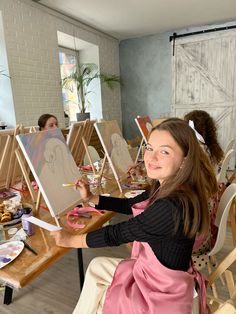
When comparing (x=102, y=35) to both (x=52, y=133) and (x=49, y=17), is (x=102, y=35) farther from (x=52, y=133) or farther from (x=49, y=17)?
(x=52, y=133)

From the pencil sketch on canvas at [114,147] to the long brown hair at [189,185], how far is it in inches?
31.3

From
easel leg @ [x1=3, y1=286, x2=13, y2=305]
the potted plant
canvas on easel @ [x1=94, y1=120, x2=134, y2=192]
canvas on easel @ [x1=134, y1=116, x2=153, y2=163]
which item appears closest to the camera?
easel leg @ [x1=3, y1=286, x2=13, y2=305]

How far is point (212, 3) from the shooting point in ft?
11.7

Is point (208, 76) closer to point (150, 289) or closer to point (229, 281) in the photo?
point (229, 281)

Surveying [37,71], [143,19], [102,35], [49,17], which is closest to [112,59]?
[102,35]

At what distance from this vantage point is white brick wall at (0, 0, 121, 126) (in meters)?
3.08

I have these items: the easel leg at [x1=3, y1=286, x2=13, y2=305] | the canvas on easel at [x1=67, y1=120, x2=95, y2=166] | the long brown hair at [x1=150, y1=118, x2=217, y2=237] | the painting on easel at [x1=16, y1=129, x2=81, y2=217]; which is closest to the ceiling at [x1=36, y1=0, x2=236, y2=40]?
the canvas on easel at [x1=67, y1=120, x2=95, y2=166]

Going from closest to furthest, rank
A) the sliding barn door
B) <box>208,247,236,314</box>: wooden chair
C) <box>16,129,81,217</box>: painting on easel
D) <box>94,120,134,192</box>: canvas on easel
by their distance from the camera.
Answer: <box>208,247,236,314</box>: wooden chair, <box>16,129,81,217</box>: painting on easel, <box>94,120,134,192</box>: canvas on easel, the sliding barn door

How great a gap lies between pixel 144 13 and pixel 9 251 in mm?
3981

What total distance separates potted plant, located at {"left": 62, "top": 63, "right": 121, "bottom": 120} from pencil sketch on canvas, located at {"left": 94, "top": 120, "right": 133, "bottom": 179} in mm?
2343

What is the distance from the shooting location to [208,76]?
470 cm

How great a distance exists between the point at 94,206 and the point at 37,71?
274 cm

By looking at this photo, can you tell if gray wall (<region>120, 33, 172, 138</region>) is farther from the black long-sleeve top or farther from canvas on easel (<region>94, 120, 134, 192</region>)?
the black long-sleeve top

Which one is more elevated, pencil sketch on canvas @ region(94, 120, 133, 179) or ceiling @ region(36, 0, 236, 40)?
ceiling @ region(36, 0, 236, 40)
